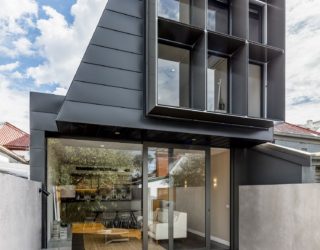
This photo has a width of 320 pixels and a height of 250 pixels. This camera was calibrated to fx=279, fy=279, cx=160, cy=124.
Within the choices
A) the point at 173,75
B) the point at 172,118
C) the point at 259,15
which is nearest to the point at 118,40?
the point at 173,75

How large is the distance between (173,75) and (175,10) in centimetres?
152

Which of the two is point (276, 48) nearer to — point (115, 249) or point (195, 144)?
point (195, 144)

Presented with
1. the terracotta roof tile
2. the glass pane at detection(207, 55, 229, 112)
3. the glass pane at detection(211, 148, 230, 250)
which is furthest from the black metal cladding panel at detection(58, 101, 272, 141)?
the terracotta roof tile

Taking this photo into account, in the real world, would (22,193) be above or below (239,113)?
below

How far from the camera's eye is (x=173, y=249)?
23.3ft

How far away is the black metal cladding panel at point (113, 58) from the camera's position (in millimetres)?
5262

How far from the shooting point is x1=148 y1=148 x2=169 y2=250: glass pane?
691 cm

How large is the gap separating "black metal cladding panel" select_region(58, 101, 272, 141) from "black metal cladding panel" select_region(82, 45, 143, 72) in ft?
2.74

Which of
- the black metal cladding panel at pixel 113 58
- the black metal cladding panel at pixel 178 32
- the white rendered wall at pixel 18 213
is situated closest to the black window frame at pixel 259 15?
the black metal cladding panel at pixel 178 32

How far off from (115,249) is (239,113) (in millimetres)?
4696

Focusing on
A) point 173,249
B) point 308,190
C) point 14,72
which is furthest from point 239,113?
point 14,72

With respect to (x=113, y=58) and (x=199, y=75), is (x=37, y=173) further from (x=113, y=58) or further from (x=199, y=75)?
(x=199, y=75)

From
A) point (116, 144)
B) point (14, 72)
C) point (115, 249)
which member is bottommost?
point (115, 249)

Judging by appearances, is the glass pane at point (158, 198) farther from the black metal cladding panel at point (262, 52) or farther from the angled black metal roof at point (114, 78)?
the black metal cladding panel at point (262, 52)
